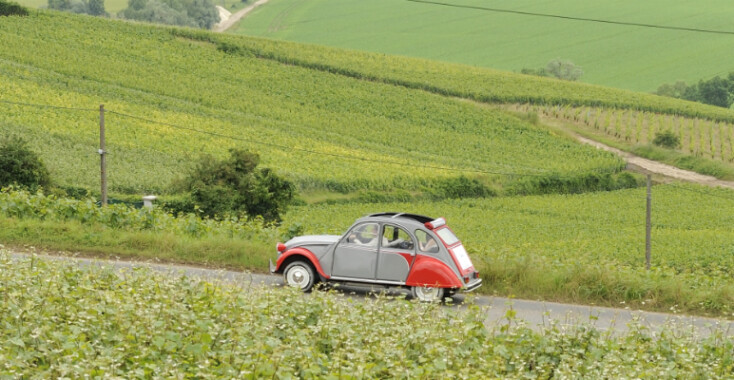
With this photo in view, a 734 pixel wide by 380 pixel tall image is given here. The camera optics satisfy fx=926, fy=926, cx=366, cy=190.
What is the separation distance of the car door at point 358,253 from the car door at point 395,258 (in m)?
0.14

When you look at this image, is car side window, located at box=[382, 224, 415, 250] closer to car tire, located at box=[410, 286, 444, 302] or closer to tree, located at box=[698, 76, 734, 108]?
car tire, located at box=[410, 286, 444, 302]

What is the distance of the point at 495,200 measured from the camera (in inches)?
2060

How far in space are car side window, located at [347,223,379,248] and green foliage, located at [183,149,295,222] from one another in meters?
17.4

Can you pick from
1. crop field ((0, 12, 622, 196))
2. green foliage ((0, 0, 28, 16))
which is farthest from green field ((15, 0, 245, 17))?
green foliage ((0, 0, 28, 16))

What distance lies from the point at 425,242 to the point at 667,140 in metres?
57.8

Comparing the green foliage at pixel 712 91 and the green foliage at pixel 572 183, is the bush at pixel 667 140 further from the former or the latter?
the green foliage at pixel 712 91

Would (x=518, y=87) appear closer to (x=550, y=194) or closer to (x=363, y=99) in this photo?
(x=363, y=99)

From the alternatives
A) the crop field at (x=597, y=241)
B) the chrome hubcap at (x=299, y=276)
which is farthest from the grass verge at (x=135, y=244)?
the chrome hubcap at (x=299, y=276)

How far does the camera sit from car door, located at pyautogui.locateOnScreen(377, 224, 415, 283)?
17.5m

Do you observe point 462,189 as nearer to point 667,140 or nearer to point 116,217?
point 667,140

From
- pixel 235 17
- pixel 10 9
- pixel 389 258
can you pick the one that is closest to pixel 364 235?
pixel 389 258

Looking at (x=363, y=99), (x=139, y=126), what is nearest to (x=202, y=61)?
(x=363, y=99)

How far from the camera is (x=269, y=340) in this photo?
10.5 metres

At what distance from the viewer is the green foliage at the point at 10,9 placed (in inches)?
3098
